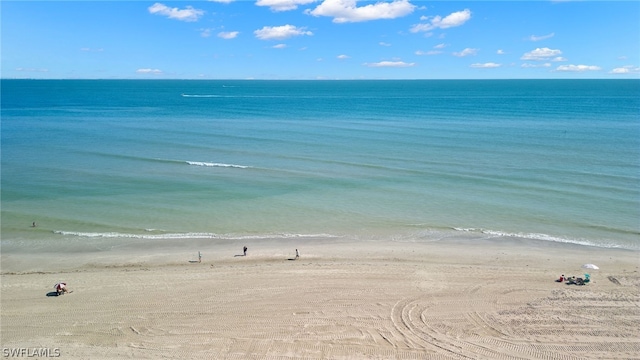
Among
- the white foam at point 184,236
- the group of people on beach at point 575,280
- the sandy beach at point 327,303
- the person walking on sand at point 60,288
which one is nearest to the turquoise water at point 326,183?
the white foam at point 184,236

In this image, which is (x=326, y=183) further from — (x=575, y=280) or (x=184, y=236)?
(x=575, y=280)

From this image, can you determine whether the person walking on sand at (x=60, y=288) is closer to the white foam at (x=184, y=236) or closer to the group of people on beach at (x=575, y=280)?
the white foam at (x=184, y=236)

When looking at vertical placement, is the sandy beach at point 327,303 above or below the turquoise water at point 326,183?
below

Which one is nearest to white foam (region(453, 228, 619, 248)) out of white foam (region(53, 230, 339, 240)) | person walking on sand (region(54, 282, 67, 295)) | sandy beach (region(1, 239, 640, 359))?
sandy beach (region(1, 239, 640, 359))

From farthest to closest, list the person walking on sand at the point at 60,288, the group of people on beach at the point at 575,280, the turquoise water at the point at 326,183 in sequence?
the turquoise water at the point at 326,183 < the group of people on beach at the point at 575,280 < the person walking on sand at the point at 60,288

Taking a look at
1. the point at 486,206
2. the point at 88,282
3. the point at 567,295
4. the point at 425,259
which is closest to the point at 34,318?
the point at 88,282

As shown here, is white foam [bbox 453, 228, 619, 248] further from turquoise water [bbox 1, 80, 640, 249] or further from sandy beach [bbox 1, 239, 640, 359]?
sandy beach [bbox 1, 239, 640, 359]

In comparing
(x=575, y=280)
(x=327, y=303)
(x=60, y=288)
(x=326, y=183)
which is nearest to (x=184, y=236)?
(x=60, y=288)

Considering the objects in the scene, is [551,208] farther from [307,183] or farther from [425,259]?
[307,183]
